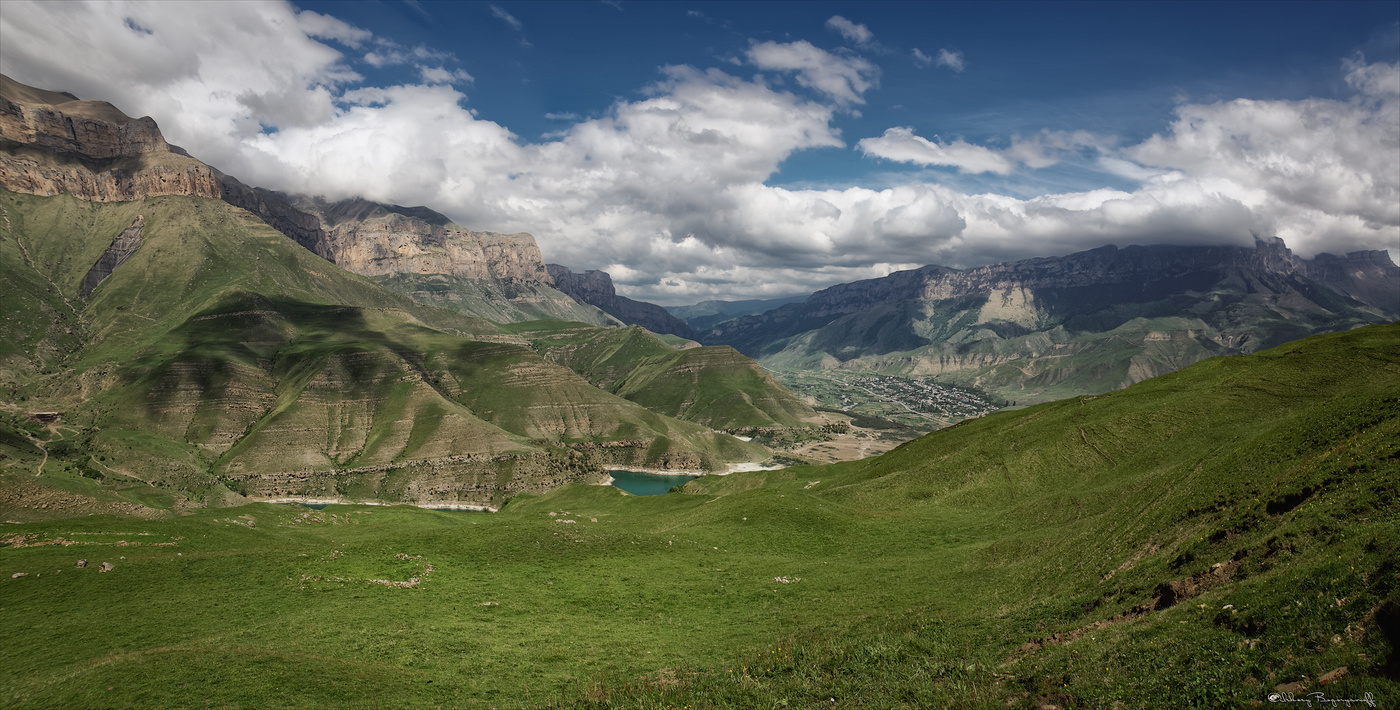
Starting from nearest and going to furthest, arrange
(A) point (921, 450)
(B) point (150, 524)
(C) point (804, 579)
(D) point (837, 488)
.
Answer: (C) point (804, 579)
(B) point (150, 524)
(D) point (837, 488)
(A) point (921, 450)

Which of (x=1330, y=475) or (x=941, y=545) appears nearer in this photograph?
(x=1330, y=475)

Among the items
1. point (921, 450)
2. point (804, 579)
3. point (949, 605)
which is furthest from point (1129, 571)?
point (921, 450)

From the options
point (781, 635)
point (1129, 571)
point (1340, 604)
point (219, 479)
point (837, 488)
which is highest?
point (1340, 604)

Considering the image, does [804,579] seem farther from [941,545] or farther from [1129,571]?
[1129,571]

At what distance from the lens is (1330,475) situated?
2777 centimetres

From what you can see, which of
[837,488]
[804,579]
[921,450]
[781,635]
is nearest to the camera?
[781,635]

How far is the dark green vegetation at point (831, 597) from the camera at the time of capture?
18.8 meters

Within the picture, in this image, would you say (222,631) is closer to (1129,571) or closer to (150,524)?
(150,524)

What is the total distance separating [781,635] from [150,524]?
65158 mm

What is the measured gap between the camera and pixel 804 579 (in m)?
44.9

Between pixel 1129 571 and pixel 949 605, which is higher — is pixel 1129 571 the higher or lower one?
the higher one

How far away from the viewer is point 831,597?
3938cm

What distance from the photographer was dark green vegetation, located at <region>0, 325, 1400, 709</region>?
61.8 ft

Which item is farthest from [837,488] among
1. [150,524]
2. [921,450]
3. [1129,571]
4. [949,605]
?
[150,524]
